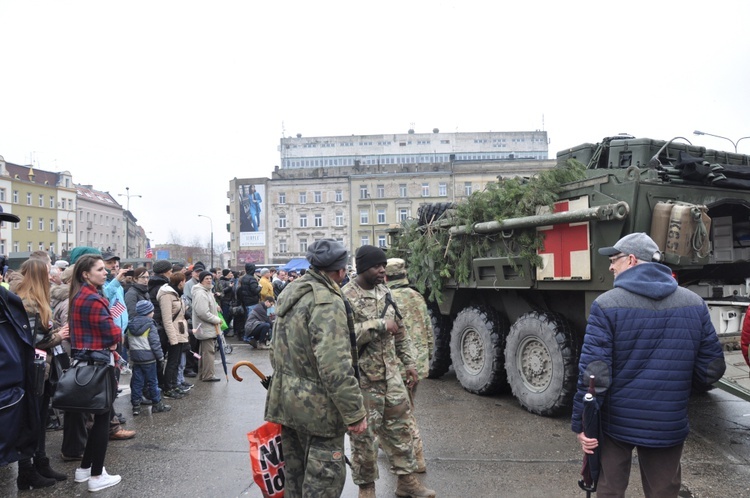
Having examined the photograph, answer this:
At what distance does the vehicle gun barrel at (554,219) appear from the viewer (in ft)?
17.3

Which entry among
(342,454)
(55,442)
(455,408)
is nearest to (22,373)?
(342,454)

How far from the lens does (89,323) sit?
4562 mm

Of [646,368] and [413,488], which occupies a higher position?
[646,368]

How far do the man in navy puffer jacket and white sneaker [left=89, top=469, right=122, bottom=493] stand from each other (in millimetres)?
3639

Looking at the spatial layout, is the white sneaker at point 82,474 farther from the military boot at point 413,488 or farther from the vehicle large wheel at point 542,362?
the vehicle large wheel at point 542,362

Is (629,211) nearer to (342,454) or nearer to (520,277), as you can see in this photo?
(520,277)

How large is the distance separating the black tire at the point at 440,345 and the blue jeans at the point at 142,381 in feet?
12.8

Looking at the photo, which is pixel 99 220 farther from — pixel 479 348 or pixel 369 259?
pixel 369 259

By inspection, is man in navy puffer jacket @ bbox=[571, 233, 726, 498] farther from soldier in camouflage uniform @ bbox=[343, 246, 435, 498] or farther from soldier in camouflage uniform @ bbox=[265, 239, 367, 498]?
soldier in camouflage uniform @ bbox=[343, 246, 435, 498]

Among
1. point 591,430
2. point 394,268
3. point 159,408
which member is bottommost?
point 159,408

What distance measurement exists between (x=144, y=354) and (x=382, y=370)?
387cm

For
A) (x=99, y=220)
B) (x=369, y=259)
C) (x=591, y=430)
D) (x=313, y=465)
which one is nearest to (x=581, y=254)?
(x=369, y=259)

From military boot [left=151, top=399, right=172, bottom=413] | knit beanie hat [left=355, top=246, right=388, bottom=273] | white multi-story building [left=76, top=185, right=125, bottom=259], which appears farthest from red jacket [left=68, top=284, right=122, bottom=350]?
white multi-story building [left=76, top=185, right=125, bottom=259]

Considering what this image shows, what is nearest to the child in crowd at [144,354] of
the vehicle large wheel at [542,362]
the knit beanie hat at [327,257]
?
the knit beanie hat at [327,257]
